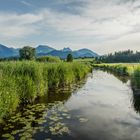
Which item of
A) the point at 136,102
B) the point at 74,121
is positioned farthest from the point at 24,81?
the point at 136,102

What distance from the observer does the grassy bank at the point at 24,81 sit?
12867 mm

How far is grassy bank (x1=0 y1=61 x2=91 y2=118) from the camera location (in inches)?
507

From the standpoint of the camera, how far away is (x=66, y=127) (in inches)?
457

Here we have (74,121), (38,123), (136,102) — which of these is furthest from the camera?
(136,102)

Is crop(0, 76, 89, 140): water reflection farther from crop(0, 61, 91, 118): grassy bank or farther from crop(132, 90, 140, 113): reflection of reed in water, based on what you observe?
crop(132, 90, 140, 113): reflection of reed in water

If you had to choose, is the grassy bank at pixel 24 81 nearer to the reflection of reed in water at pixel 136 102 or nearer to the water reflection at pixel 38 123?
the water reflection at pixel 38 123

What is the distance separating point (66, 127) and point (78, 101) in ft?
23.4

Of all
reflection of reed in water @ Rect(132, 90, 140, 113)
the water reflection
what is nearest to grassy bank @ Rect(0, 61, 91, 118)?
the water reflection

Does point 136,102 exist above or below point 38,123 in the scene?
below

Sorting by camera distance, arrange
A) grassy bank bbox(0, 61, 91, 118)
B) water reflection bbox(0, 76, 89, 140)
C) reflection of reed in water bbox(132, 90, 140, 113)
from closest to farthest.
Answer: water reflection bbox(0, 76, 89, 140) → grassy bank bbox(0, 61, 91, 118) → reflection of reed in water bbox(132, 90, 140, 113)

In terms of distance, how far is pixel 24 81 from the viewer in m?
16.5

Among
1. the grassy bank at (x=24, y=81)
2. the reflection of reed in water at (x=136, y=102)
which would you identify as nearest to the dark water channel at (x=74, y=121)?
the reflection of reed in water at (x=136, y=102)

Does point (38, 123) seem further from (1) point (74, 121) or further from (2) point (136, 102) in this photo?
(2) point (136, 102)

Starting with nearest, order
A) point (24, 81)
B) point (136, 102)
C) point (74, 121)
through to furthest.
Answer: point (74, 121) → point (24, 81) → point (136, 102)
